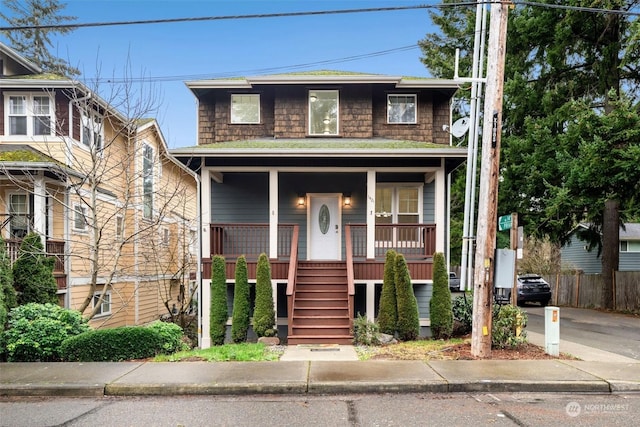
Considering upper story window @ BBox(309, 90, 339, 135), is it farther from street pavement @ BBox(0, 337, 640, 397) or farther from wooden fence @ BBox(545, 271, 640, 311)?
wooden fence @ BBox(545, 271, 640, 311)

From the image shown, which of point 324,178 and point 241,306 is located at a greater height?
point 324,178

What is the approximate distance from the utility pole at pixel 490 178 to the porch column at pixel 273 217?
4.93 m

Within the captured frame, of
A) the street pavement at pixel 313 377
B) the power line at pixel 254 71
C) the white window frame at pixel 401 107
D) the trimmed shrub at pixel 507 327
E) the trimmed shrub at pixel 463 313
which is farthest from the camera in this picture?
the white window frame at pixel 401 107

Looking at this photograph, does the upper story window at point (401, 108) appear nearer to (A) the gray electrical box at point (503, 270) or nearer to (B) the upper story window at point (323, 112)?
(B) the upper story window at point (323, 112)

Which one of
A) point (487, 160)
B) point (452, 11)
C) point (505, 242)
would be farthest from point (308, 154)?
point (505, 242)

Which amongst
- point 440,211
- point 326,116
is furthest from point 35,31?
point 440,211

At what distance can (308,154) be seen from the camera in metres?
9.98

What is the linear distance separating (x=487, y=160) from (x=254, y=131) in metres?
7.48

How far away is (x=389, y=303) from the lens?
8.78 meters

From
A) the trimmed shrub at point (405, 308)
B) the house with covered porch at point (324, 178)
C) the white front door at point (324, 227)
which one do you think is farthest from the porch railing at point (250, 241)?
the trimmed shrub at point (405, 308)

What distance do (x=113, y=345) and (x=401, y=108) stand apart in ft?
32.0

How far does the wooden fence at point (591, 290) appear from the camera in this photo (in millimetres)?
15711

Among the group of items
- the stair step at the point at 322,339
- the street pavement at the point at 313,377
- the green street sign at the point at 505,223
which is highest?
the green street sign at the point at 505,223

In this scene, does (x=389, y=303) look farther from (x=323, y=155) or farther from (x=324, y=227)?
(x=323, y=155)
